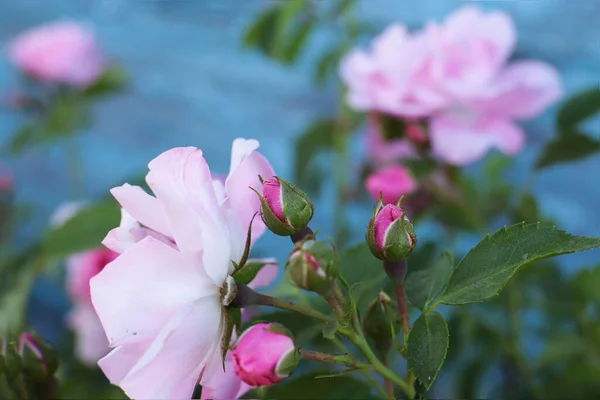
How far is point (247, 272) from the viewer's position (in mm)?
227

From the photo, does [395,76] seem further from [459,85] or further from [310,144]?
[310,144]

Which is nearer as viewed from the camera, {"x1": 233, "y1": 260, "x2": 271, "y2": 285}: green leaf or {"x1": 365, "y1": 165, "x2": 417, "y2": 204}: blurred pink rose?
{"x1": 233, "y1": 260, "x2": 271, "y2": 285}: green leaf

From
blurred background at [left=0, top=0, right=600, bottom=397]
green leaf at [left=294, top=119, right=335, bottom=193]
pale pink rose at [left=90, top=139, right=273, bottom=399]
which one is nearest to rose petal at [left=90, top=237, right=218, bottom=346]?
pale pink rose at [left=90, top=139, right=273, bottom=399]

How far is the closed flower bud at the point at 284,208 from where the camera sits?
0.21 metres

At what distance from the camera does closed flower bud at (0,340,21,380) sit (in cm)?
25

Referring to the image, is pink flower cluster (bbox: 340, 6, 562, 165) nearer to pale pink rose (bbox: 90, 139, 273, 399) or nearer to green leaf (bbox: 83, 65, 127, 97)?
pale pink rose (bbox: 90, 139, 273, 399)

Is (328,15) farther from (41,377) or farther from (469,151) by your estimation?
(41,377)

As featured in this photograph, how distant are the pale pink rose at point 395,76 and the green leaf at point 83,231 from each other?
0.63 feet

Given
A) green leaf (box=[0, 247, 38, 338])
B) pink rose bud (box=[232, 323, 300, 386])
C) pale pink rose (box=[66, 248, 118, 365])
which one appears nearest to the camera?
pink rose bud (box=[232, 323, 300, 386])

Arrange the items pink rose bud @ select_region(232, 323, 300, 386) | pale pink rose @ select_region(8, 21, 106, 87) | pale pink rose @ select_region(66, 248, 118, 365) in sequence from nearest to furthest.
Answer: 1. pink rose bud @ select_region(232, 323, 300, 386)
2. pale pink rose @ select_region(66, 248, 118, 365)
3. pale pink rose @ select_region(8, 21, 106, 87)

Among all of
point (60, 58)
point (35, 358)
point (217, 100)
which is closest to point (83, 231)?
point (35, 358)

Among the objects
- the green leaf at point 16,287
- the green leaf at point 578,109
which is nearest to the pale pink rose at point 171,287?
the green leaf at point 16,287

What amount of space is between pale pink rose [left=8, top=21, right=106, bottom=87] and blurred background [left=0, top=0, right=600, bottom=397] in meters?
0.06

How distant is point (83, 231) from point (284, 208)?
278 mm
